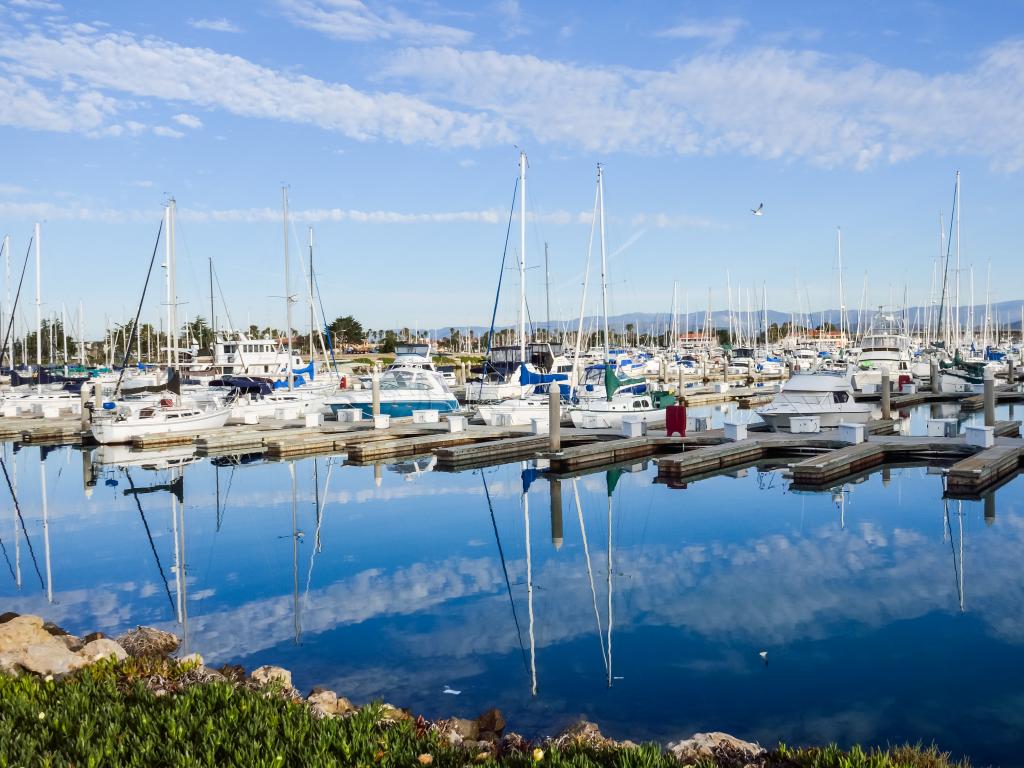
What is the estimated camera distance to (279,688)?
27.5 feet

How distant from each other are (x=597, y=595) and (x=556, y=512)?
260 inches

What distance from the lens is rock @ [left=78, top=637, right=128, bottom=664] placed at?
970cm

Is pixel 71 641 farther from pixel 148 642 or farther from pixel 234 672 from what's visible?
pixel 234 672

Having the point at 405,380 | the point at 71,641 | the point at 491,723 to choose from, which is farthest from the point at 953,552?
the point at 405,380

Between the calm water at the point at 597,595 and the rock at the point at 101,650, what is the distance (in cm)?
133

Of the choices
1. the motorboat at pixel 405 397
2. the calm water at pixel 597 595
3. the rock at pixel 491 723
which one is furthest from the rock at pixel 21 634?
the motorboat at pixel 405 397

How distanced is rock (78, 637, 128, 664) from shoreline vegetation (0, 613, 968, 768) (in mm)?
759

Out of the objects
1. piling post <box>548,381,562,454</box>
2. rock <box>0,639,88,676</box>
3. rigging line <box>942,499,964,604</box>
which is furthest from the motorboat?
rock <box>0,639,88,676</box>

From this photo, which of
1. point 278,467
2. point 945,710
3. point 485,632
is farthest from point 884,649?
point 278,467

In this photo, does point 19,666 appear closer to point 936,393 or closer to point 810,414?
point 810,414

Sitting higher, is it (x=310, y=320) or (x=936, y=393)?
(x=310, y=320)

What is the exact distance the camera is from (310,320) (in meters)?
53.8

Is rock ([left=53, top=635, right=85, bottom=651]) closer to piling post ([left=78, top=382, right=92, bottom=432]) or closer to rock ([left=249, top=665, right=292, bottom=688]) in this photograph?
rock ([left=249, top=665, right=292, bottom=688])

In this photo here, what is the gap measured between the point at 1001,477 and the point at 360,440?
63.6ft
